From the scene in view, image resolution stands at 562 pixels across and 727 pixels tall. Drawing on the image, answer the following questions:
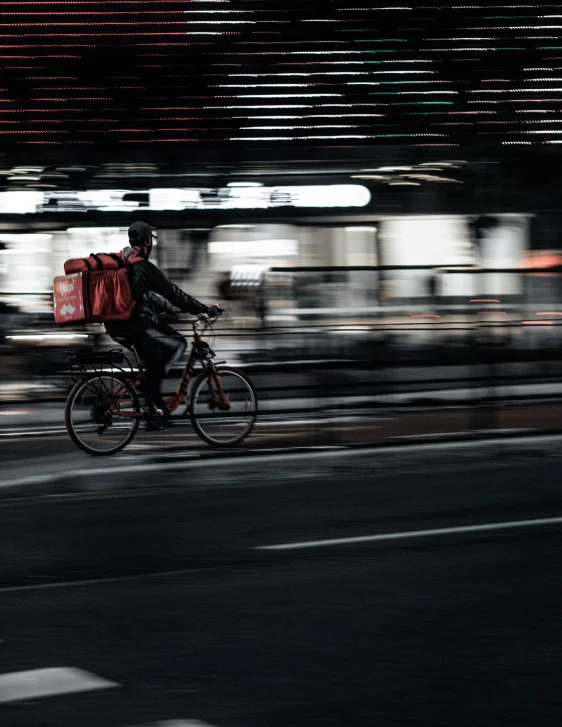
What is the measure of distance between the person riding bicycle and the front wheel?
0.34 m

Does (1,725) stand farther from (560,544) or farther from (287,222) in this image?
(287,222)

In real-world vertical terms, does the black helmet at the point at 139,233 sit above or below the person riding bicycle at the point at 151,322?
above

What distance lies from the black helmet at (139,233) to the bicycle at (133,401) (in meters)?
0.76

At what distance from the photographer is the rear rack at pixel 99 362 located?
36.4ft

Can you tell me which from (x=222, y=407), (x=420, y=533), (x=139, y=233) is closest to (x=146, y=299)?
(x=139, y=233)

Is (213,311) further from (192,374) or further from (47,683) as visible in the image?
(47,683)

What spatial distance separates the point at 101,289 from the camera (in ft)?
36.2

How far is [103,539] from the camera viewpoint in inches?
290

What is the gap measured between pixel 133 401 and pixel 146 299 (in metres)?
0.81

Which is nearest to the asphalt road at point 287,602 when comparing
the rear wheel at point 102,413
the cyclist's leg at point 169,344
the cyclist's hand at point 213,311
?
the rear wheel at point 102,413

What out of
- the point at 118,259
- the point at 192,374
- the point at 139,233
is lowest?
the point at 192,374

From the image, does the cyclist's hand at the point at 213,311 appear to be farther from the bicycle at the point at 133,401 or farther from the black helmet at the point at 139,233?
the black helmet at the point at 139,233

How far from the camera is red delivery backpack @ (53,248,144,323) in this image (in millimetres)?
11016

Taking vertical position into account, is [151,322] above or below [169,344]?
above
